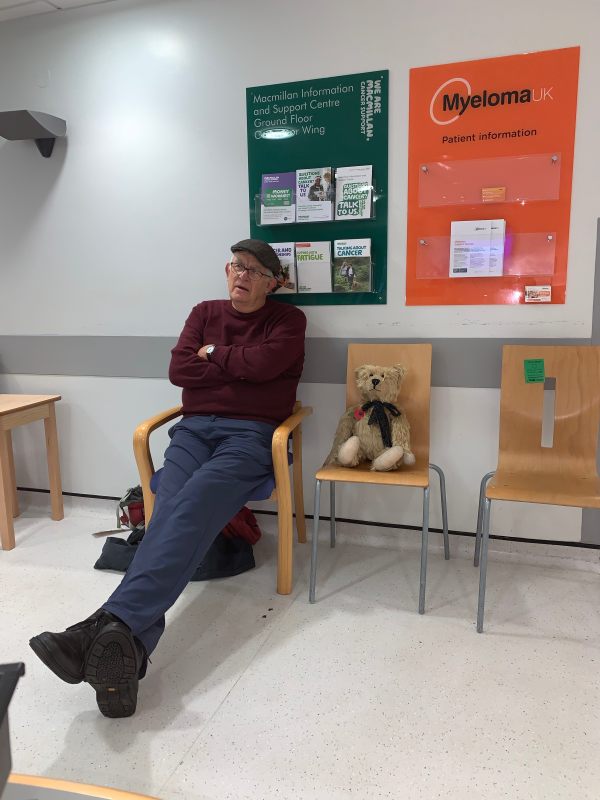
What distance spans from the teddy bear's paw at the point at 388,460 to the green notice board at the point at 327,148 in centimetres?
72

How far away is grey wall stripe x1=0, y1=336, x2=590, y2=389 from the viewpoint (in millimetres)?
2510

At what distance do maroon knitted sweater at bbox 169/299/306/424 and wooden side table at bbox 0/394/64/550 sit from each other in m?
0.89

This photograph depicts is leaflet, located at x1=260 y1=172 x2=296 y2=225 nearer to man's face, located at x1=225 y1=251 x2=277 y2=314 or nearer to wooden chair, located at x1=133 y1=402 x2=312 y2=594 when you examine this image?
man's face, located at x1=225 y1=251 x2=277 y2=314

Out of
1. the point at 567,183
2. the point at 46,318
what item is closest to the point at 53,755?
the point at 46,318

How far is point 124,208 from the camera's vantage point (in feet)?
9.66

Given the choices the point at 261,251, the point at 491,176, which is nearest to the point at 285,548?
the point at 261,251

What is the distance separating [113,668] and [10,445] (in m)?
2.04

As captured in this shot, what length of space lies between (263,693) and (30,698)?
709 mm

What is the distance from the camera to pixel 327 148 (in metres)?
2.56

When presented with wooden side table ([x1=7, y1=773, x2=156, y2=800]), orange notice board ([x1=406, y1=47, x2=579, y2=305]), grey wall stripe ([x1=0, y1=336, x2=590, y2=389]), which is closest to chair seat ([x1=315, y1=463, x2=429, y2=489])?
grey wall stripe ([x1=0, y1=336, x2=590, y2=389])

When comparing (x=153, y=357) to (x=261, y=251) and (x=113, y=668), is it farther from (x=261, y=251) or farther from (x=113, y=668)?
(x=113, y=668)

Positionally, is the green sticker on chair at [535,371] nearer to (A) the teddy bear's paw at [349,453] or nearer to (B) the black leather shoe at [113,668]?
(A) the teddy bear's paw at [349,453]

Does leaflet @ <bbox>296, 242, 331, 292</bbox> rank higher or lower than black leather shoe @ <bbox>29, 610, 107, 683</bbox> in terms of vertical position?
higher

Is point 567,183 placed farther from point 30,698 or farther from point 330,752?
point 30,698
